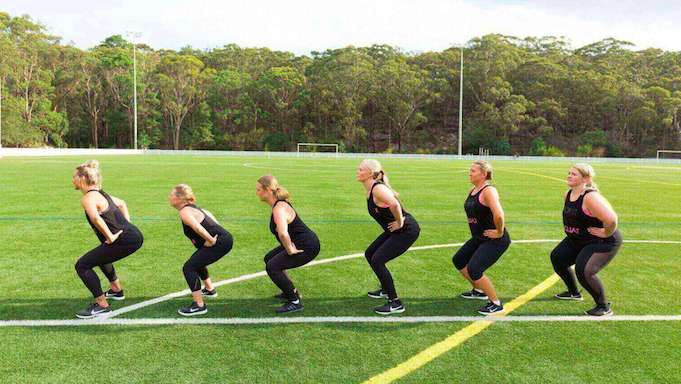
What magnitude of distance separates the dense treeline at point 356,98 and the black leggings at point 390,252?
Answer: 221 ft

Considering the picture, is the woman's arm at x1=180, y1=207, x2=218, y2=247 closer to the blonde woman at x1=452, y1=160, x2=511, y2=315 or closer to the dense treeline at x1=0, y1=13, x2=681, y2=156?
the blonde woman at x1=452, y1=160, x2=511, y2=315

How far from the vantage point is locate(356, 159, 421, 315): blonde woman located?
5.70 meters

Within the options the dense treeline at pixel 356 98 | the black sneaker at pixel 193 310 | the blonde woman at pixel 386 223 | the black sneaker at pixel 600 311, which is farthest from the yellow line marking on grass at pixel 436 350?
the dense treeline at pixel 356 98

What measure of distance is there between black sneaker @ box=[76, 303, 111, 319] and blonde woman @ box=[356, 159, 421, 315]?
9.34 feet

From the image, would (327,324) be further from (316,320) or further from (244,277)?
(244,277)

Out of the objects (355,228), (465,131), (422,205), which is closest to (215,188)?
(422,205)

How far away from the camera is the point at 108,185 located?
65.6ft

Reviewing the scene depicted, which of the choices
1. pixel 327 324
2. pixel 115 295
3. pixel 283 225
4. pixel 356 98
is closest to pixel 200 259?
pixel 283 225

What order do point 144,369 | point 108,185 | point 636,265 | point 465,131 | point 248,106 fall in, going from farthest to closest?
point 248,106
point 465,131
point 108,185
point 636,265
point 144,369

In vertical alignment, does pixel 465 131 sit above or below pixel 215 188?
above

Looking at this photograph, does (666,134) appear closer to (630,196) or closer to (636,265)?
(630,196)

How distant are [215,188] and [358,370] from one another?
15.9 meters

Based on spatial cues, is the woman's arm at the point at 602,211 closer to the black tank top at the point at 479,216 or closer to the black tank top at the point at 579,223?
the black tank top at the point at 579,223

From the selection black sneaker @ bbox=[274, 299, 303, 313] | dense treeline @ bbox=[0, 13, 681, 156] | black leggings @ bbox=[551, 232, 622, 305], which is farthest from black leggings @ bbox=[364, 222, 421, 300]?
dense treeline @ bbox=[0, 13, 681, 156]
